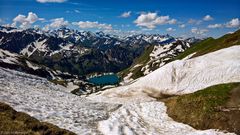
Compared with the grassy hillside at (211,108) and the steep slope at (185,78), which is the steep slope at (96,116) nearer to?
the grassy hillside at (211,108)

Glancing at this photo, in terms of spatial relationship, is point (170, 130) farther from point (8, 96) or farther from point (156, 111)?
point (8, 96)

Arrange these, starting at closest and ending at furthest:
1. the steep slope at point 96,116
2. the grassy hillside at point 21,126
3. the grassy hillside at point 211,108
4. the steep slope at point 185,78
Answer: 1. the grassy hillside at point 21,126
2. the steep slope at point 96,116
3. the grassy hillside at point 211,108
4. the steep slope at point 185,78

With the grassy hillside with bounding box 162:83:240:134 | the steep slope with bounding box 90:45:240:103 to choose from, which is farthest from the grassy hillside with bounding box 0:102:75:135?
the steep slope with bounding box 90:45:240:103

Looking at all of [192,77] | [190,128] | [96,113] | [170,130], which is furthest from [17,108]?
[192,77]

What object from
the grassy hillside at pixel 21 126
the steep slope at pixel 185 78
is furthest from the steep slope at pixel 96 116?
the steep slope at pixel 185 78

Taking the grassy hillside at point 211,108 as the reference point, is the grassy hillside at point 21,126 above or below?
above

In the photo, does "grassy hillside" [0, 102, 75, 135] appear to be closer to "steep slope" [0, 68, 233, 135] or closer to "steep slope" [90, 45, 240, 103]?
"steep slope" [0, 68, 233, 135]

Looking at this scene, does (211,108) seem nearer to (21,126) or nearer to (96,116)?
(96,116)
